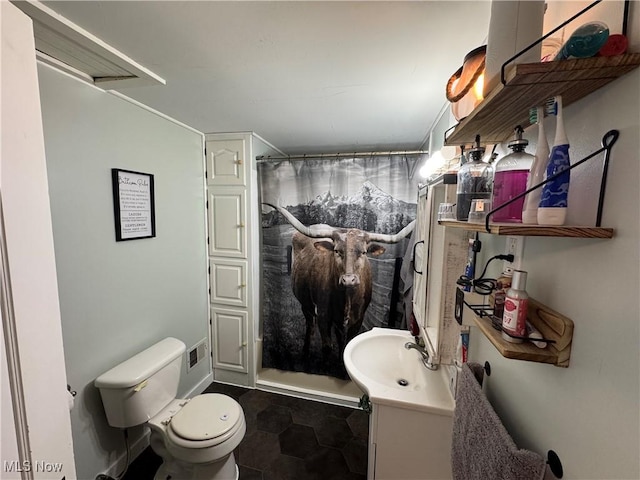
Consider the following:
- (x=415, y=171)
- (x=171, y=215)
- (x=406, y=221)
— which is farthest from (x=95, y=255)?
(x=415, y=171)

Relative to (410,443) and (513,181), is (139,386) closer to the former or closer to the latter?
(410,443)

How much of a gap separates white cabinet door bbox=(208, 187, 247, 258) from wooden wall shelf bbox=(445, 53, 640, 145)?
188 centimetres

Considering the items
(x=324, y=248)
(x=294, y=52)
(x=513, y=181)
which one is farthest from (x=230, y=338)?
(x=513, y=181)

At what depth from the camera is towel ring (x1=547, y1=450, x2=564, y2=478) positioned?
0.54 metres

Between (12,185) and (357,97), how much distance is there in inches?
54.0

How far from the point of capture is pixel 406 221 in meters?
2.08

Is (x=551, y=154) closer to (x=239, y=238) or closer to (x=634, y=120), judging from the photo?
(x=634, y=120)

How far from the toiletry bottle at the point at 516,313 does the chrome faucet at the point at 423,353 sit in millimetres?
823

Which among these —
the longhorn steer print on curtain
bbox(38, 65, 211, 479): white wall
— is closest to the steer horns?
the longhorn steer print on curtain

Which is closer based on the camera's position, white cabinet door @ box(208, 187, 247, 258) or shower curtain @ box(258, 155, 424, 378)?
shower curtain @ box(258, 155, 424, 378)

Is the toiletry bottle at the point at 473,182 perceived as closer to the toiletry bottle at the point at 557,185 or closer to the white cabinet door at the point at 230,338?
→ the toiletry bottle at the point at 557,185

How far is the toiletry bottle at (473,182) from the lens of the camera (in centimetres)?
72

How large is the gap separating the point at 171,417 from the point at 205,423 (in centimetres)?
26

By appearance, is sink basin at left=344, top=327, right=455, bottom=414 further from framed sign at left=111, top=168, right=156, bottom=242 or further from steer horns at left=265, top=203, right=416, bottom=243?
framed sign at left=111, top=168, right=156, bottom=242
